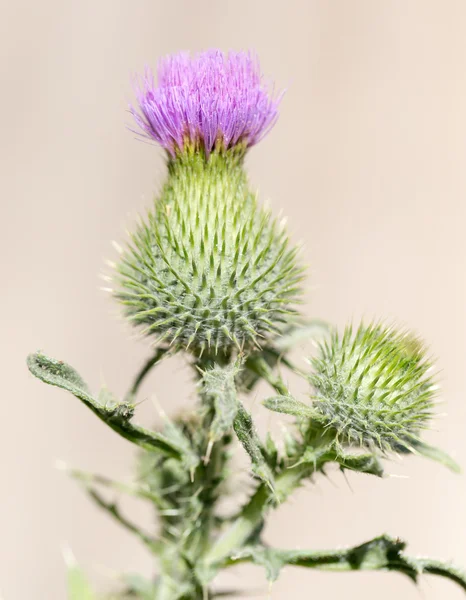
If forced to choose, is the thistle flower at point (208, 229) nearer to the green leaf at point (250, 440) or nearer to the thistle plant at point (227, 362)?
the thistle plant at point (227, 362)

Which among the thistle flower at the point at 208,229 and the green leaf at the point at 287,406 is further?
the thistle flower at the point at 208,229

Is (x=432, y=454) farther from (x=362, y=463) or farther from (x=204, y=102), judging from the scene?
(x=204, y=102)

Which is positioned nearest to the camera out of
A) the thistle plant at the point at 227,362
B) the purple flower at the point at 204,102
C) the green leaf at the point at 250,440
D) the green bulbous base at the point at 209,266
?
the green leaf at the point at 250,440

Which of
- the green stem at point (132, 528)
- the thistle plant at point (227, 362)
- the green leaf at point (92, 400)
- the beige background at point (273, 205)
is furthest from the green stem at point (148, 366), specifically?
the beige background at point (273, 205)

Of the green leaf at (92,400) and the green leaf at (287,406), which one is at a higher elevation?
the green leaf at (287,406)

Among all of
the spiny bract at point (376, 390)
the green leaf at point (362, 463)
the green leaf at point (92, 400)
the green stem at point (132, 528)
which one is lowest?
the green stem at point (132, 528)

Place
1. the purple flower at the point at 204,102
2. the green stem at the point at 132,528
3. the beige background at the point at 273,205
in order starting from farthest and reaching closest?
the beige background at the point at 273,205, the green stem at the point at 132,528, the purple flower at the point at 204,102
